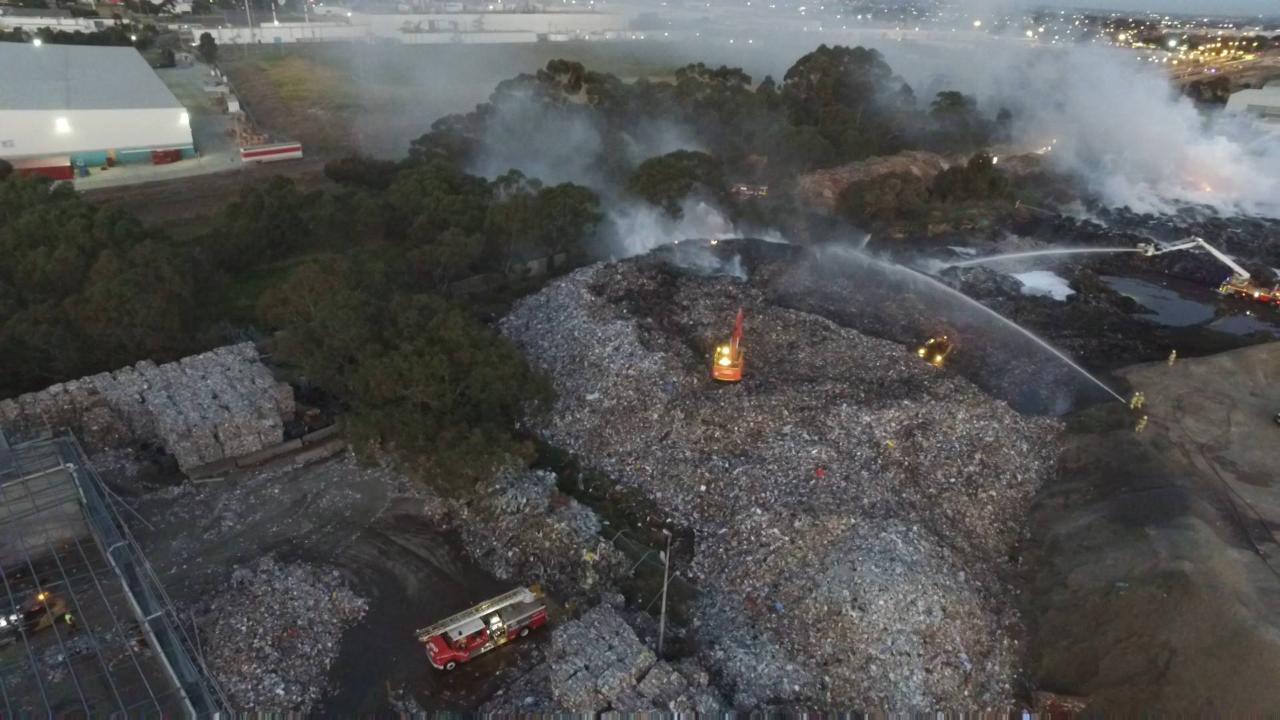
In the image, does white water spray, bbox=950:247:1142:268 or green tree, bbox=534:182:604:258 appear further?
white water spray, bbox=950:247:1142:268

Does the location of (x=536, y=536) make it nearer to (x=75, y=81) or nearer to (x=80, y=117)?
(x=80, y=117)

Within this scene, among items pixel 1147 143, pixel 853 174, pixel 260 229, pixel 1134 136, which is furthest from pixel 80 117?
pixel 1134 136

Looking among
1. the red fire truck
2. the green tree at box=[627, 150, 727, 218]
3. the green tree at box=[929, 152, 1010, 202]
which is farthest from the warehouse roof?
the green tree at box=[929, 152, 1010, 202]

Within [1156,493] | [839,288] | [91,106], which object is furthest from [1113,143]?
[91,106]

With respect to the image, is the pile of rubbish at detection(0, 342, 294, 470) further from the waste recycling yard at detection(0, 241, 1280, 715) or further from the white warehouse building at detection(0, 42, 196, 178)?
the white warehouse building at detection(0, 42, 196, 178)

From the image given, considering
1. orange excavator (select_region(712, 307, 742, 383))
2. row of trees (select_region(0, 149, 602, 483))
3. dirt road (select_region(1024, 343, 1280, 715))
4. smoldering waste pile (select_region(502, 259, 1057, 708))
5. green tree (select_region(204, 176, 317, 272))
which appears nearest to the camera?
dirt road (select_region(1024, 343, 1280, 715))

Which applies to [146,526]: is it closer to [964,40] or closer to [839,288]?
[839,288]

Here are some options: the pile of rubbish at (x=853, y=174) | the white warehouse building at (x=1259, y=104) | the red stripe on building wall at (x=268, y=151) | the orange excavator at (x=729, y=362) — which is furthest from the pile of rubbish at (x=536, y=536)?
the white warehouse building at (x=1259, y=104)

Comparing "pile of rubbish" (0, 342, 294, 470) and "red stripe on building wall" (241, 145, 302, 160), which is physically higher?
"red stripe on building wall" (241, 145, 302, 160)
